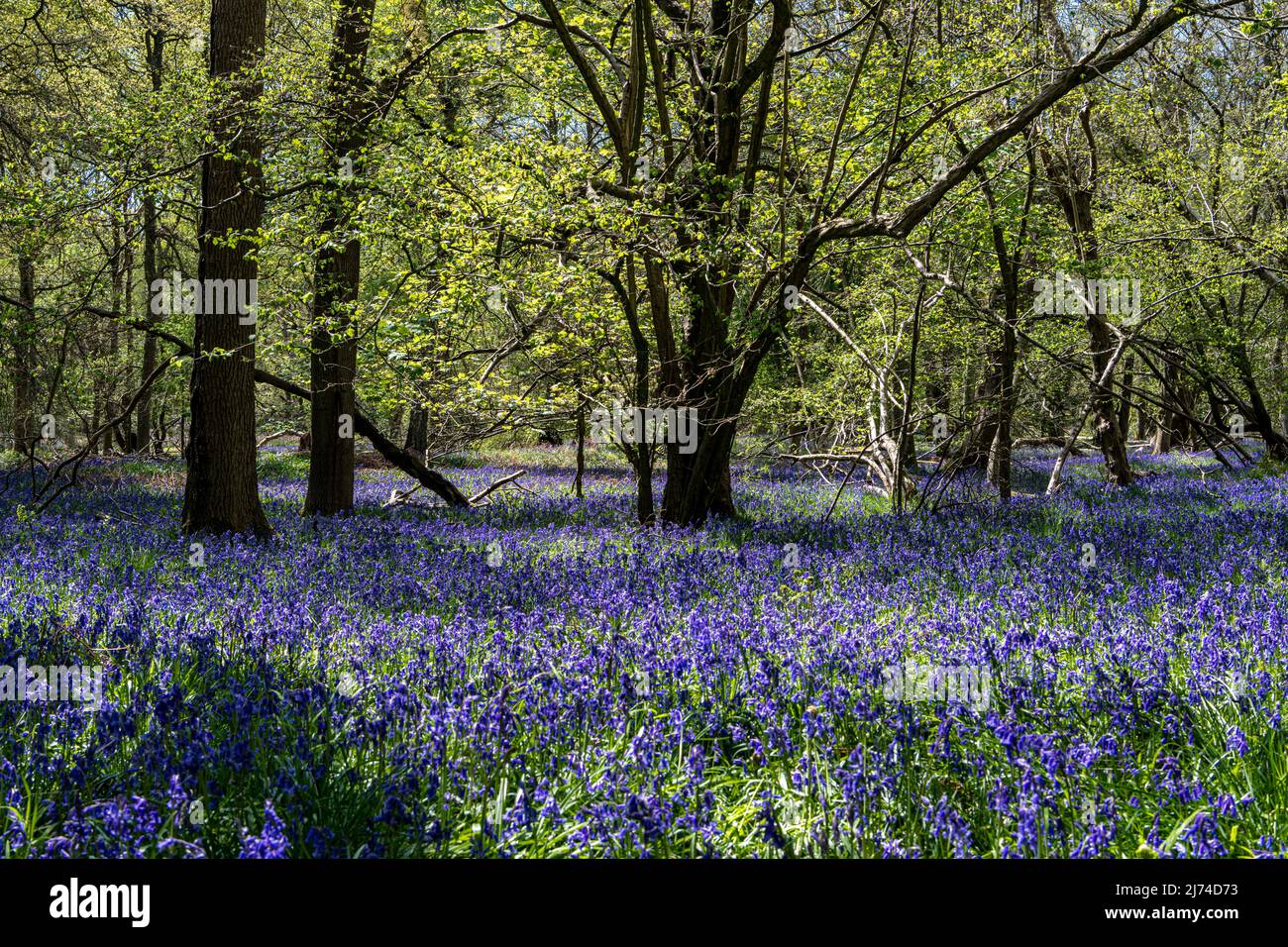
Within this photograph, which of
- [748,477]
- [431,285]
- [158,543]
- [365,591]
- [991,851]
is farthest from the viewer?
[748,477]

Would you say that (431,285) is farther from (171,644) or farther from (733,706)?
(733,706)

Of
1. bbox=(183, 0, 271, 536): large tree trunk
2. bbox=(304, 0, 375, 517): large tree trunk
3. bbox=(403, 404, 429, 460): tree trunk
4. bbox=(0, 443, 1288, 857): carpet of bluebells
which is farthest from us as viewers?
bbox=(403, 404, 429, 460): tree trunk

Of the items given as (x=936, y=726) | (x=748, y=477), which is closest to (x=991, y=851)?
(x=936, y=726)

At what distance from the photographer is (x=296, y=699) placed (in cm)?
339

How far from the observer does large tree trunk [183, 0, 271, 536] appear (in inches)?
328

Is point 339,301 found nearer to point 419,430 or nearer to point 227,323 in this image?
point 227,323

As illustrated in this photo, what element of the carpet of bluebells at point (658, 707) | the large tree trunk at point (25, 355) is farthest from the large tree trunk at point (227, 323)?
the carpet of bluebells at point (658, 707)

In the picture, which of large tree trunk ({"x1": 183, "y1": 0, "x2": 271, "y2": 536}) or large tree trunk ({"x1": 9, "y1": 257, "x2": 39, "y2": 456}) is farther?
large tree trunk ({"x1": 9, "y1": 257, "x2": 39, "y2": 456})

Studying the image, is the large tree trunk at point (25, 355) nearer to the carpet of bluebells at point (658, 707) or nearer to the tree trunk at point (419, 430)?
the carpet of bluebells at point (658, 707)

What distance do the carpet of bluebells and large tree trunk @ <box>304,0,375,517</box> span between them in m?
3.81

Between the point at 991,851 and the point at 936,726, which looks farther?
the point at 936,726

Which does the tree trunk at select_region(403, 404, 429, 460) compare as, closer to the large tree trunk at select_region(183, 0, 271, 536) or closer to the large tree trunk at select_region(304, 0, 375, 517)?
the large tree trunk at select_region(304, 0, 375, 517)

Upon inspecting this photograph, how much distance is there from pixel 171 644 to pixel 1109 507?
893cm

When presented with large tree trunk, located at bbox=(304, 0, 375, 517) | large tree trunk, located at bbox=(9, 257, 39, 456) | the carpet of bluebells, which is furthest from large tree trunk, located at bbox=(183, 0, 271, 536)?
the carpet of bluebells
